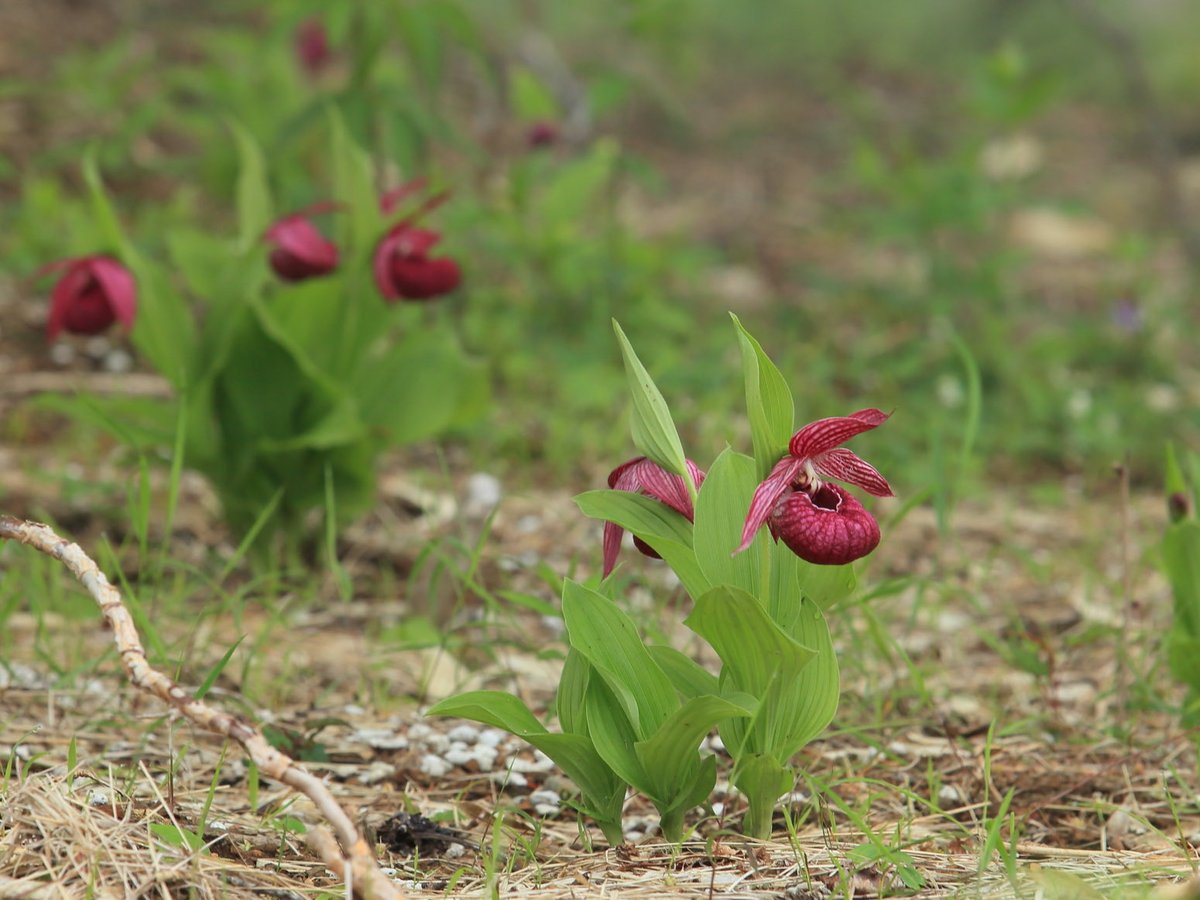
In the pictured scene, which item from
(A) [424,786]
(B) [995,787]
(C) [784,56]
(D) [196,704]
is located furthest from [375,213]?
(C) [784,56]

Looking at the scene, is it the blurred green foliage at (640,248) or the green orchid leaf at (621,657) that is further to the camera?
the blurred green foliage at (640,248)

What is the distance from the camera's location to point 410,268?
7.52ft

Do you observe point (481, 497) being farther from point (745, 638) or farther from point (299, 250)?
point (745, 638)

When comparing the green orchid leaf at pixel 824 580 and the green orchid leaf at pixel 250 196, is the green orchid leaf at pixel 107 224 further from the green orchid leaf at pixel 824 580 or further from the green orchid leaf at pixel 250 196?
the green orchid leaf at pixel 824 580

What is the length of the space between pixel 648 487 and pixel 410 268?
110 cm

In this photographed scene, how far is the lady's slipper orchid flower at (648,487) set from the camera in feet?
4.44

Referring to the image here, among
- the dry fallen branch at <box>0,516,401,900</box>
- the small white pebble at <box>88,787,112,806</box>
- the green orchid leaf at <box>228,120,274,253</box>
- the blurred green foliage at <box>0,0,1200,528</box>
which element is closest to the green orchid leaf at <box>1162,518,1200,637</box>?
the blurred green foliage at <box>0,0,1200,528</box>

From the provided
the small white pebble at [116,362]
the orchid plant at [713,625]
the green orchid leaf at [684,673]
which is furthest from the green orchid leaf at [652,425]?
the small white pebble at [116,362]

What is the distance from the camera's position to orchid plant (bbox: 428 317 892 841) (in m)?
1.25

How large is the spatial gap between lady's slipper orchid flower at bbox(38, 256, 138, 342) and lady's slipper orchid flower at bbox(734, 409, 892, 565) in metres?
1.41

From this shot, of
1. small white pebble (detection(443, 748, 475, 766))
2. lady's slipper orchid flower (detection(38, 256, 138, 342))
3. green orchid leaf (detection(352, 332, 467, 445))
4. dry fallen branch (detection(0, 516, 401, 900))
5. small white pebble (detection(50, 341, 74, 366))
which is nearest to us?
dry fallen branch (detection(0, 516, 401, 900))

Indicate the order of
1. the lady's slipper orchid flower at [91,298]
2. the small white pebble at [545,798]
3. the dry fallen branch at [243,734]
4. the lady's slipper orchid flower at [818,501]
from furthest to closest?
the lady's slipper orchid flower at [91,298] → the small white pebble at [545,798] → the lady's slipper orchid flower at [818,501] → the dry fallen branch at [243,734]

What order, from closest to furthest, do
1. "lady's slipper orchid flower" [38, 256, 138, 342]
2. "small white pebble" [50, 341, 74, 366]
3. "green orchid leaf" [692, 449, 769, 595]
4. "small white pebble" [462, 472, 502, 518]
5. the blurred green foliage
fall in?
"green orchid leaf" [692, 449, 769, 595] → "lady's slipper orchid flower" [38, 256, 138, 342] → "small white pebble" [462, 472, 502, 518] → the blurred green foliage → "small white pebble" [50, 341, 74, 366]

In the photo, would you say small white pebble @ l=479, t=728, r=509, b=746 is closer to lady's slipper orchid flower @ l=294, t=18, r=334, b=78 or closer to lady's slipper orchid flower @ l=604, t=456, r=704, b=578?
lady's slipper orchid flower @ l=604, t=456, r=704, b=578
